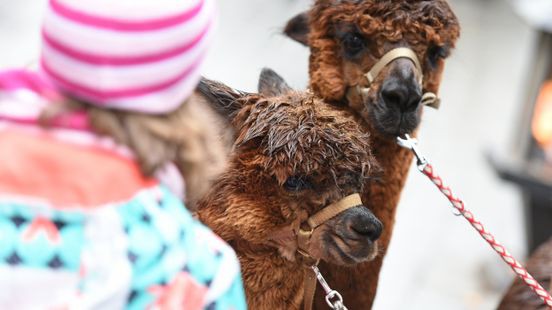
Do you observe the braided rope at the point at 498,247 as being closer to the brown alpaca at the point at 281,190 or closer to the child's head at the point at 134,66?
the brown alpaca at the point at 281,190

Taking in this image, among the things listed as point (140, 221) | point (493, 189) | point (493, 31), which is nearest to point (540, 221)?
point (493, 189)

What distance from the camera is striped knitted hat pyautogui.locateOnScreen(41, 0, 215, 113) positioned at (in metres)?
1.35

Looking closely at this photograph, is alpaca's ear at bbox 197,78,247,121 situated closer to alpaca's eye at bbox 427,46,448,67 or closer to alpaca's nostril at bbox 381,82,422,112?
alpaca's nostril at bbox 381,82,422,112

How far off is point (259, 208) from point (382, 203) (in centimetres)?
58

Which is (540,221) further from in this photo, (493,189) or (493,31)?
(493,31)

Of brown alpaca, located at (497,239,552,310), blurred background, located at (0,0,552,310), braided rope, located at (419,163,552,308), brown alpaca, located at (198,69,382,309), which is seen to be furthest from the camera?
blurred background, located at (0,0,552,310)

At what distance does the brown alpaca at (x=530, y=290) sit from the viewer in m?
2.76

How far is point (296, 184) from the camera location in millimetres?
1981

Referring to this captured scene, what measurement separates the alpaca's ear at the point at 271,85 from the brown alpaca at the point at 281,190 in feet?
0.62

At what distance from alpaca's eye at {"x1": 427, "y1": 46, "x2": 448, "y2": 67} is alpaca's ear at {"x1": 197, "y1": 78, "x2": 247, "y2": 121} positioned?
0.69 m

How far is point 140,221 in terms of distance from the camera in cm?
141

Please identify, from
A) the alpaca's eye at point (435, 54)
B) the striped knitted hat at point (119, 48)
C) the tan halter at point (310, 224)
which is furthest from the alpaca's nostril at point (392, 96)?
the striped knitted hat at point (119, 48)

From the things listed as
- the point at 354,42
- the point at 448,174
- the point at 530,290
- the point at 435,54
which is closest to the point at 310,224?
the point at 354,42

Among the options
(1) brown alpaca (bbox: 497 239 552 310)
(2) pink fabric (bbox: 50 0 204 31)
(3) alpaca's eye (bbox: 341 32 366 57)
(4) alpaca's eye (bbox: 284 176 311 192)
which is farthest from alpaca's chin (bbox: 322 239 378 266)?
(1) brown alpaca (bbox: 497 239 552 310)
